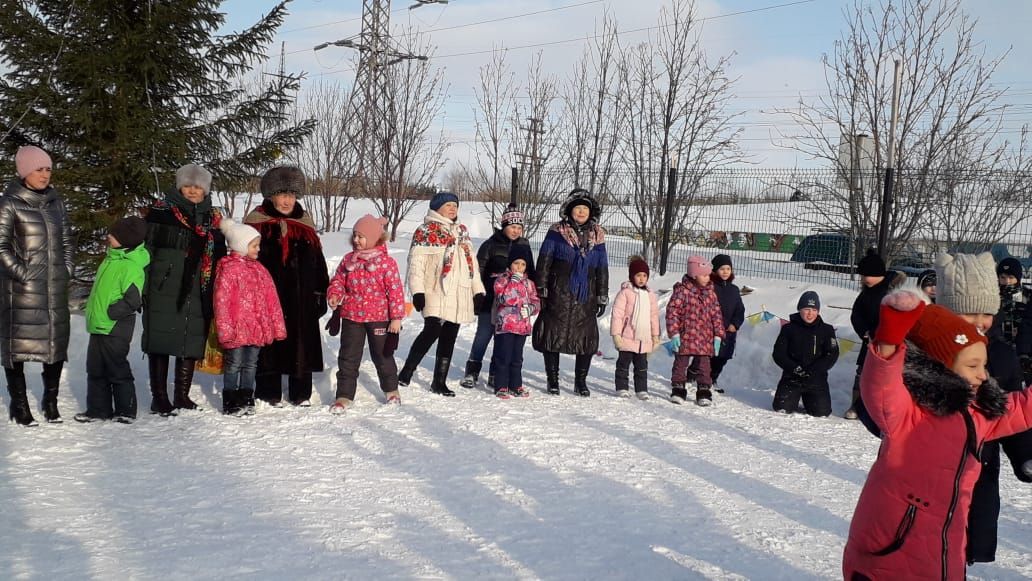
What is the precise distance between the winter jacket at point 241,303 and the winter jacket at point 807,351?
489 centimetres

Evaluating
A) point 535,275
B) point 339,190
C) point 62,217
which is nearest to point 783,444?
point 535,275

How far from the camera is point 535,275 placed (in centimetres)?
823

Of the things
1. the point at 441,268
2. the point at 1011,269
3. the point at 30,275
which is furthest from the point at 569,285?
the point at 30,275

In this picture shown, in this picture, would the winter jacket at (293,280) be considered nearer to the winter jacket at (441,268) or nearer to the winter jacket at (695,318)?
the winter jacket at (441,268)

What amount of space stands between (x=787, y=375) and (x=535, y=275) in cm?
265

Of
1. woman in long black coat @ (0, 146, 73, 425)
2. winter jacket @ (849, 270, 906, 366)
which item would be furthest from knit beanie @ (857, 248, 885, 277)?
woman in long black coat @ (0, 146, 73, 425)

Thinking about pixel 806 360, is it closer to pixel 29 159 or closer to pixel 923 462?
pixel 923 462

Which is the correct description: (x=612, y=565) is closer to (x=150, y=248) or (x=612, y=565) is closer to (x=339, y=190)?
(x=150, y=248)

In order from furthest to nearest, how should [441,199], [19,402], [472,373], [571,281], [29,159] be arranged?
1. [472,373]
2. [571,281]
3. [441,199]
4. [19,402]
5. [29,159]

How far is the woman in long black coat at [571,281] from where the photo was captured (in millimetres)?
8102

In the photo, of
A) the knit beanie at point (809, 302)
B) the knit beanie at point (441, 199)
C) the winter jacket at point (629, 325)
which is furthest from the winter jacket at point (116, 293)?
the knit beanie at point (809, 302)

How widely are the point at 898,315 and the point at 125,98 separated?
8665 mm

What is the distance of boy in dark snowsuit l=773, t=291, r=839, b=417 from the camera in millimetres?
7961

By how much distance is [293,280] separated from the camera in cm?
697
